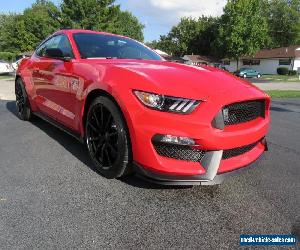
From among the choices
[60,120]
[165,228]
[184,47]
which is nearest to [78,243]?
[165,228]

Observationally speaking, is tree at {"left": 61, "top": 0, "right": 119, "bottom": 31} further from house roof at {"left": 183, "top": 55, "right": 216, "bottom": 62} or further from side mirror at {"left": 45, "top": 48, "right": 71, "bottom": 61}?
side mirror at {"left": 45, "top": 48, "right": 71, "bottom": 61}

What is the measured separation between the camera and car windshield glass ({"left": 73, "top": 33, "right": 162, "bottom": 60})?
4.32 meters

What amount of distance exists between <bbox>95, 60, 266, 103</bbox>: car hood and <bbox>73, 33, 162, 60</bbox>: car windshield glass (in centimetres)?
78

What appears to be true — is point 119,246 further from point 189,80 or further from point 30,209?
point 189,80

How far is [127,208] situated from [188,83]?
121 centimetres

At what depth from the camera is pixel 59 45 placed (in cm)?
482

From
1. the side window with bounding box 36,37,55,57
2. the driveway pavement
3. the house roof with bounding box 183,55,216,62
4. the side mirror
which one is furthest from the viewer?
the house roof with bounding box 183,55,216,62

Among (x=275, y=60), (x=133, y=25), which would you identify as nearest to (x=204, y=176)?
(x=275, y=60)

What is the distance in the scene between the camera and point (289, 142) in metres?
5.40

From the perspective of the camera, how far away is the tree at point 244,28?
5306 cm

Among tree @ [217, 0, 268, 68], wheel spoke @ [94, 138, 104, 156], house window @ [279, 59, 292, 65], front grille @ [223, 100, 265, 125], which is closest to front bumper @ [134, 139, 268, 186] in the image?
front grille @ [223, 100, 265, 125]

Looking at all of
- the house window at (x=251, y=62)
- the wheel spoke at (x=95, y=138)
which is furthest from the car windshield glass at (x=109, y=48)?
the house window at (x=251, y=62)

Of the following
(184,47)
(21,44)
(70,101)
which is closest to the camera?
(70,101)

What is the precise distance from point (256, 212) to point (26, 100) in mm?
4312
